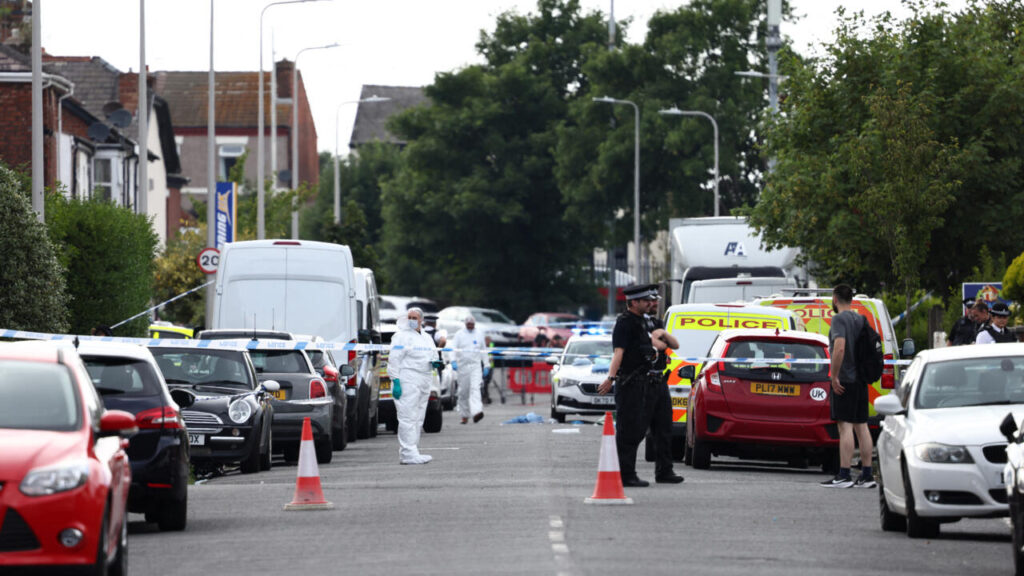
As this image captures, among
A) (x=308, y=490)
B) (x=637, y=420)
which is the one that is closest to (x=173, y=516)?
(x=308, y=490)

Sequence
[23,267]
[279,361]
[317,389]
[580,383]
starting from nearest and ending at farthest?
[317,389] < [279,361] < [23,267] < [580,383]

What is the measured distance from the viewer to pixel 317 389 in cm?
2234

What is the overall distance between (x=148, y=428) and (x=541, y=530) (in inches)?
114

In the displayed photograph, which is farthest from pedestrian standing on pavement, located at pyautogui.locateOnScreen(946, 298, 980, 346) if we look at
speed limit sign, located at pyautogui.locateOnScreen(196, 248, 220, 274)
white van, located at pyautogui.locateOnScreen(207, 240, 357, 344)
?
speed limit sign, located at pyautogui.locateOnScreen(196, 248, 220, 274)

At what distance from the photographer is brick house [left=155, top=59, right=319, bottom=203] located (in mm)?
94625

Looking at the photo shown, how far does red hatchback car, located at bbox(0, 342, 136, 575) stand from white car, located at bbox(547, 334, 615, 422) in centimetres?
2138

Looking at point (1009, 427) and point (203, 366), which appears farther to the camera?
point (203, 366)

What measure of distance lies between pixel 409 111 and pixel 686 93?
1224cm

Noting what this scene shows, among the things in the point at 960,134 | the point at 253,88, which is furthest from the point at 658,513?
the point at 253,88

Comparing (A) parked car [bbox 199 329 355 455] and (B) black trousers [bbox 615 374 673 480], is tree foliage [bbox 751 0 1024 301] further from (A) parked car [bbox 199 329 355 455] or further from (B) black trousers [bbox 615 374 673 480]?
(B) black trousers [bbox 615 374 673 480]

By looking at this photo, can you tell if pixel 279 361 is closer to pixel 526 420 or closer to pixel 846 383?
pixel 846 383

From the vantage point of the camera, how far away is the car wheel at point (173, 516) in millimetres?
13992

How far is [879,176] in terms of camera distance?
27984mm

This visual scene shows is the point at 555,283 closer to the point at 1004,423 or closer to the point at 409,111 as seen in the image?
the point at 409,111
